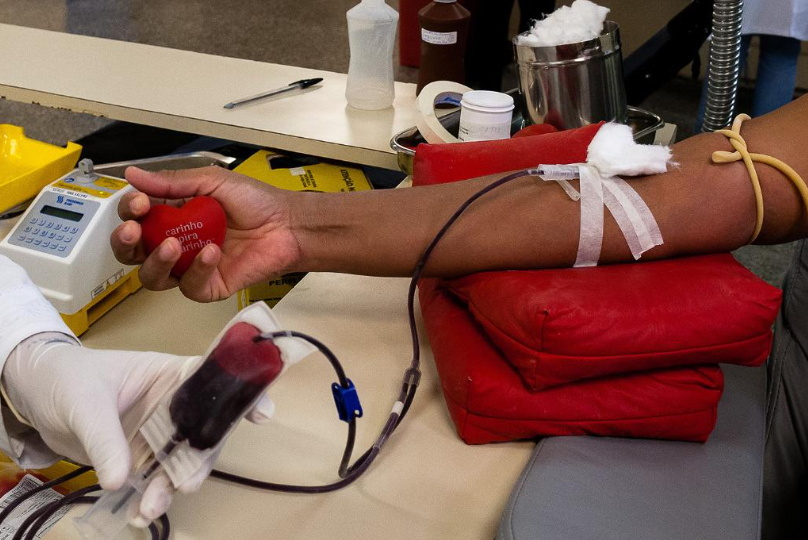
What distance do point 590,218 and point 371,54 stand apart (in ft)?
2.74

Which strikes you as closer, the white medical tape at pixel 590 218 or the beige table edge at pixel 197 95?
the white medical tape at pixel 590 218

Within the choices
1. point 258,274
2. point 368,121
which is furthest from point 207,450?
point 368,121

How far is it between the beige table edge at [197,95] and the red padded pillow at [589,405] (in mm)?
705

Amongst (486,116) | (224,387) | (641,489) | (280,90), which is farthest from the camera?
(280,90)

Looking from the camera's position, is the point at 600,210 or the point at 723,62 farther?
the point at 723,62

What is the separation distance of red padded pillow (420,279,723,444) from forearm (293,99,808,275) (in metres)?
0.16

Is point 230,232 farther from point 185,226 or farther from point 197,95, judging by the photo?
point 197,95

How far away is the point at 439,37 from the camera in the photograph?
1480 mm

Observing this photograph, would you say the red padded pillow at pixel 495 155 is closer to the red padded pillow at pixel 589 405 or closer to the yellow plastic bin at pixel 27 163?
the red padded pillow at pixel 589 405

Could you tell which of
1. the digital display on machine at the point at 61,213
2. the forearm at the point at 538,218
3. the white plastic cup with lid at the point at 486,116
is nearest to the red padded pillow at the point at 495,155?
the forearm at the point at 538,218

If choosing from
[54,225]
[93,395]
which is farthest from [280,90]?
[93,395]

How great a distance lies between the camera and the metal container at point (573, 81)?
120 cm

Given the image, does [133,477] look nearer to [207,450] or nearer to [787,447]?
[207,450]

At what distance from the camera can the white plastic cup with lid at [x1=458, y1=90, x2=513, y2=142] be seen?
1.18 m
